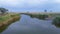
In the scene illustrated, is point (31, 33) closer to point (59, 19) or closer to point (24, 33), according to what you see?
point (24, 33)

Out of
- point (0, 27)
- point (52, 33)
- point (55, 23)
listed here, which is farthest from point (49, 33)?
point (55, 23)

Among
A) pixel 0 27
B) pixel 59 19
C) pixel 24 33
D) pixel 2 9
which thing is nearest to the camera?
pixel 24 33

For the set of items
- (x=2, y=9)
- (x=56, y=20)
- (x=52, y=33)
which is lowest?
(x=52, y=33)

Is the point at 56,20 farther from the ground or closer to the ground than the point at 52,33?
farther from the ground

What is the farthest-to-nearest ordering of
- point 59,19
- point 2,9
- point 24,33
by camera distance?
point 2,9 < point 59,19 < point 24,33

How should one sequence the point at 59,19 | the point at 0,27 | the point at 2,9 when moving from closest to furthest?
the point at 0,27, the point at 59,19, the point at 2,9

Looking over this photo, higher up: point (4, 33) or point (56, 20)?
point (56, 20)

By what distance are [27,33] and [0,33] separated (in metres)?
3.75

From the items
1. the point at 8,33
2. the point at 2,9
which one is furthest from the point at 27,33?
the point at 2,9

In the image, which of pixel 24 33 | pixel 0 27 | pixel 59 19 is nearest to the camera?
pixel 24 33

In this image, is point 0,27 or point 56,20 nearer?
point 0,27

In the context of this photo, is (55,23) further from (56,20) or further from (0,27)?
(0,27)

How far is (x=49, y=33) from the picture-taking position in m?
22.4

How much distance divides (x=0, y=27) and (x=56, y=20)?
1225 cm
